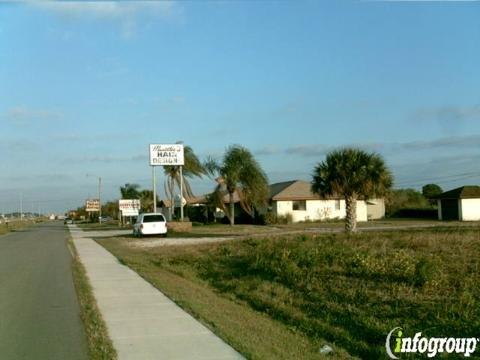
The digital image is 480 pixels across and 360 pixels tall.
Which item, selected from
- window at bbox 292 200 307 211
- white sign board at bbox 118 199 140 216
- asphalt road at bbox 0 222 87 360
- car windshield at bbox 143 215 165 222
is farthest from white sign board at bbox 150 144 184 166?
asphalt road at bbox 0 222 87 360

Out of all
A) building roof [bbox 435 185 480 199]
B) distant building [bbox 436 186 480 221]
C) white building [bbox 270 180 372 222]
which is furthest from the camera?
white building [bbox 270 180 372 222]

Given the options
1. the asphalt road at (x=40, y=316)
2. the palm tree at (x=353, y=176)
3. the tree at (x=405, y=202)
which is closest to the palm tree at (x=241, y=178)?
the tree at (x=405, y=202)

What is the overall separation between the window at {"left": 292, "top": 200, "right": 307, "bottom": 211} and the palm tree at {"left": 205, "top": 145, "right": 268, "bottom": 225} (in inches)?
121

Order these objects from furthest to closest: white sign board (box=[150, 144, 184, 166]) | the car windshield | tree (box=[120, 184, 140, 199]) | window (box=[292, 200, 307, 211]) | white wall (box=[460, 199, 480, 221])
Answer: tree (box=[120, 184, 140, 199]), window (box=[292, 200, 307, 211]), white wall (box=[460, 199, 480, 221]), white sign board (box=[150, 144, 184, 166]), the car windshield

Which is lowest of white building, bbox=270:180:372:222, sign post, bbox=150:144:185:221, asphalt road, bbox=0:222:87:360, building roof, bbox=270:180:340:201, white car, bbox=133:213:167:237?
asphalt road, bbox=0:222:87:360

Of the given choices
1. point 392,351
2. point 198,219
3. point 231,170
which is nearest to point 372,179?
point 392,351

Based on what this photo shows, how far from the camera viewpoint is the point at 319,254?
1617cm

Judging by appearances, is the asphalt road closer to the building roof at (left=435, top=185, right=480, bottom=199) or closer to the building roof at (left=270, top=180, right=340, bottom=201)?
the building roof at (left=270, top=180, right=340, bottom=201)

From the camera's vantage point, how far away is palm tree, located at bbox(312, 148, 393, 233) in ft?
92.6

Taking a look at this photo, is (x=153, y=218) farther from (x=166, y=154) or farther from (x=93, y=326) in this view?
(x=93, y=326)

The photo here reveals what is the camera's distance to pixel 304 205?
5850 cm

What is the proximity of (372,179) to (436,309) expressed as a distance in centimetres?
1857

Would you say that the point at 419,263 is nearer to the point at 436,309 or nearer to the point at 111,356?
the point at 436,309

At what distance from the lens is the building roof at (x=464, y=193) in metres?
56.2
